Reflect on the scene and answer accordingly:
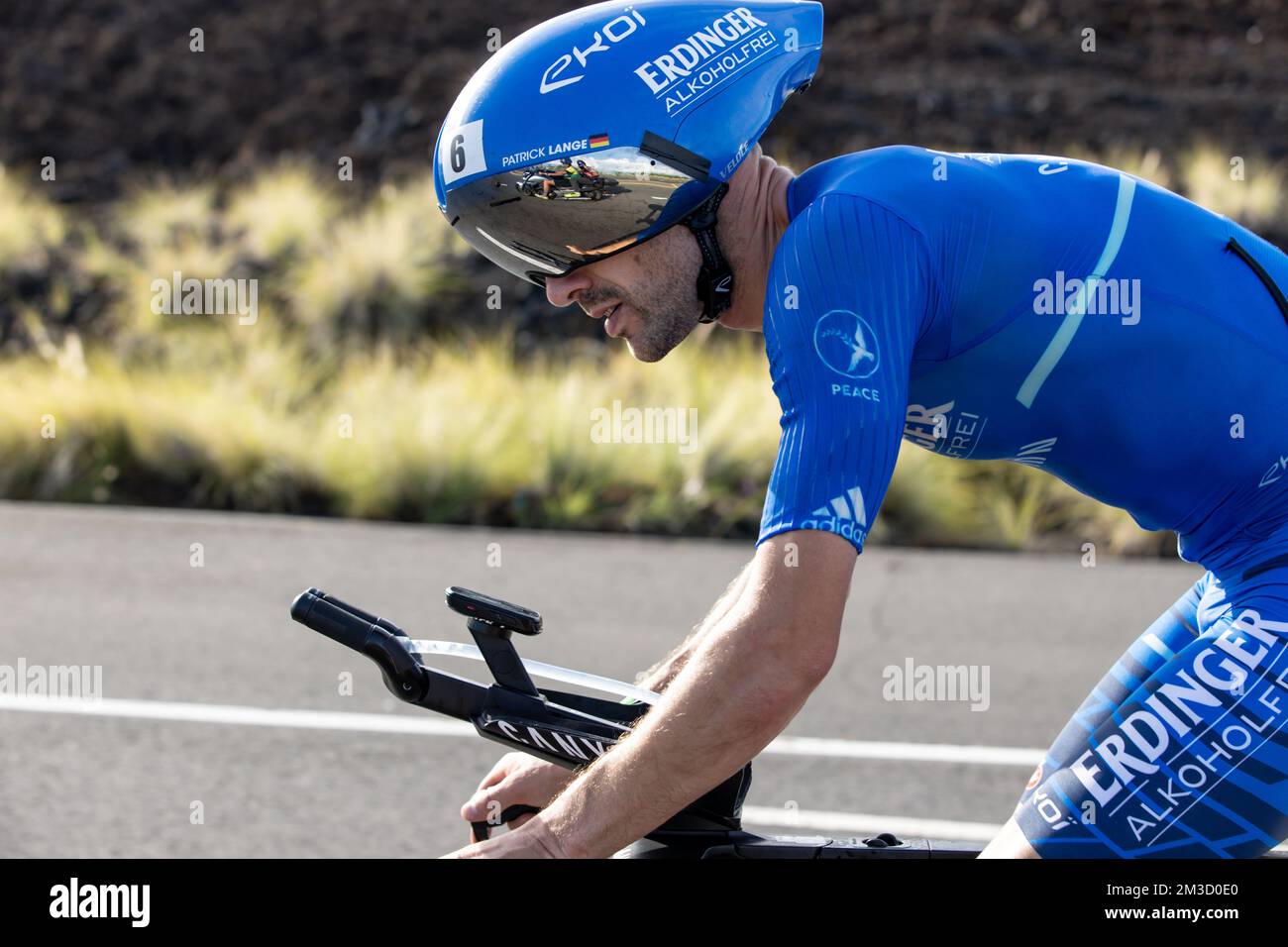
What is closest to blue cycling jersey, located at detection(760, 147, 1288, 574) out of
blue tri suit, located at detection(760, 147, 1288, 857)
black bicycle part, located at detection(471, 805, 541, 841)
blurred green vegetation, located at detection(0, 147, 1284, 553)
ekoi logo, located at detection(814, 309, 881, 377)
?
blue tri suit, located at detection(760, 147, 1288, 857)

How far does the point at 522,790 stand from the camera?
2.53 meters

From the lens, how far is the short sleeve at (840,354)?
6.70ft

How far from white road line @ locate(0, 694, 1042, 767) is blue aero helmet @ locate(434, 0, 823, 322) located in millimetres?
3473

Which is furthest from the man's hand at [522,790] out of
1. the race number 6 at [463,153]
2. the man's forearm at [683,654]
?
the race number 6 at [463,153]

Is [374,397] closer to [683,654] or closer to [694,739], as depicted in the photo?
[683,654]

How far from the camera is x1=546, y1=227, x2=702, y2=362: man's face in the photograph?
8.12ft

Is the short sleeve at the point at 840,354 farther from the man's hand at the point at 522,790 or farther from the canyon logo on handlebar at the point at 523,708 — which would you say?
the man's hand at the point at 522,790

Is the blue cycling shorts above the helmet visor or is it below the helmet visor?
below

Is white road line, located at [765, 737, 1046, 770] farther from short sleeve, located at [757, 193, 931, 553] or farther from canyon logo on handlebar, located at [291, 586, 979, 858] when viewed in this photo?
short sleeve, located at [757, 193, 931, 553]

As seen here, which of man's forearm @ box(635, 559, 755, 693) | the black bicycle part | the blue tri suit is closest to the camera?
the blue tri suit

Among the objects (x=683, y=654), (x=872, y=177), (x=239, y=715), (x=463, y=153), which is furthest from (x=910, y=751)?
(x=463, y=153)

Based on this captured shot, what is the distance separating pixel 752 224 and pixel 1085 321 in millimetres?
548

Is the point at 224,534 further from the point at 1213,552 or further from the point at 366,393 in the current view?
the point at 1213,552

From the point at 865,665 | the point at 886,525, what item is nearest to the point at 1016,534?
the point at 886,525
